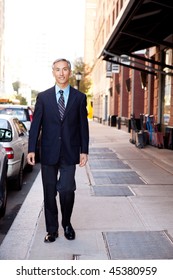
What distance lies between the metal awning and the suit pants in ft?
23.5

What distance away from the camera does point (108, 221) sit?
640 centimetres

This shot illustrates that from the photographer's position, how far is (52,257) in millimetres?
4812

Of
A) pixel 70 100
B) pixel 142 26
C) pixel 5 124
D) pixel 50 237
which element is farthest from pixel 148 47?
pixel 50 237

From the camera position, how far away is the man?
509cm

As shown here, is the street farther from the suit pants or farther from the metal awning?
the metal awning

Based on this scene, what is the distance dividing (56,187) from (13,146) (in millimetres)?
3696

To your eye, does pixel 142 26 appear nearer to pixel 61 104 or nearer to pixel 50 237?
pixel 61 104

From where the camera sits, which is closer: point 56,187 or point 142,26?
point 56,187

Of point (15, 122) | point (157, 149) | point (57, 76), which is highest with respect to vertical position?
point (57, 76)

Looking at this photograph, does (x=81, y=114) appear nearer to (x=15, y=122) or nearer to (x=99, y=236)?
(x=99, y=236)

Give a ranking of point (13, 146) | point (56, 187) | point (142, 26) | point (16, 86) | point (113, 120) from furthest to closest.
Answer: point (16, 86)
point (113, 120)
point (142, 26)
point (13, 146)
point (56, 187)

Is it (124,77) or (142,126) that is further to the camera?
(124,77)
